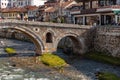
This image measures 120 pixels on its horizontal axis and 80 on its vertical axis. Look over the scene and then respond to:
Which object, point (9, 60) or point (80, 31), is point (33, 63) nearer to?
point (9, 60)

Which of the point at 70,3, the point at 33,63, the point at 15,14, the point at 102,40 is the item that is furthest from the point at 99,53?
the point at 15,14

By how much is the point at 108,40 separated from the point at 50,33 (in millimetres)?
10358

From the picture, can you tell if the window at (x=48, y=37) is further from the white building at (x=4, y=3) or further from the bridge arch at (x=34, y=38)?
the white building at (x=4, y=3)

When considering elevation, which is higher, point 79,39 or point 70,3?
point 70,3

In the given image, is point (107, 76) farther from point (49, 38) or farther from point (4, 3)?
point (4, 3)

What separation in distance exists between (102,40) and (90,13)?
10642mm

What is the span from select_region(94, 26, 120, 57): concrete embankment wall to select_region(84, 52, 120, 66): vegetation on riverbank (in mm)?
980

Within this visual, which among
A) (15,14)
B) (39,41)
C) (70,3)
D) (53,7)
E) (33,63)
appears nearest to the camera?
(33,63)

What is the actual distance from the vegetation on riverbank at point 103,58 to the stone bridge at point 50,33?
128 inches

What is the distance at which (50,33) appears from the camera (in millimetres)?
59844

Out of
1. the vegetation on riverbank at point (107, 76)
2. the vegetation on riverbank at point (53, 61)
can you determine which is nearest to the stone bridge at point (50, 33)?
the vegetation on riverbank at point (53, 61)

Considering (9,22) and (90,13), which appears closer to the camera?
(9,22)

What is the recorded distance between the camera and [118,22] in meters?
64.5

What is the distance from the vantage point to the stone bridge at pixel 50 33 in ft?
183
